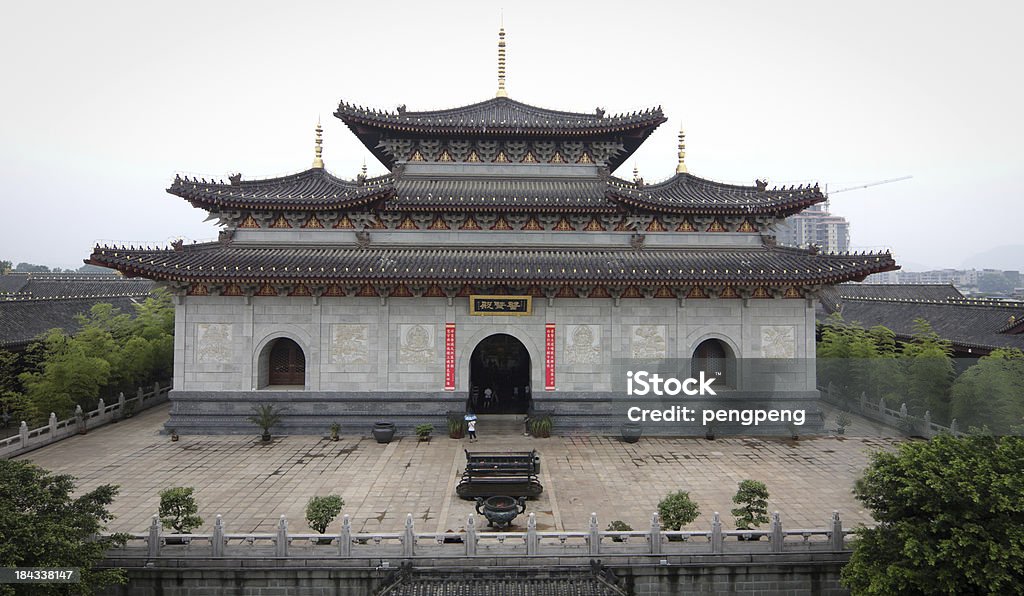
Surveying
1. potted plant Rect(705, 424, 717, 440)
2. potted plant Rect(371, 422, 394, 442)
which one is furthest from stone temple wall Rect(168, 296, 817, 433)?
potted plant Rect(705, 424, 717, 440)

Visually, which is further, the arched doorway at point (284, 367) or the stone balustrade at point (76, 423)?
the arched doorway at point (284, 367)

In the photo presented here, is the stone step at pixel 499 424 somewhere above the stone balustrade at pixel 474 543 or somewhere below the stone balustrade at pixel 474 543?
above

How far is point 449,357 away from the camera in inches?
795

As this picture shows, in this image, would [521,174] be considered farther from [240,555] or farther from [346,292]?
[240,555]

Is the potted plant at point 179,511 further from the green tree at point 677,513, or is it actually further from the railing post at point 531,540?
the green tree at point 677,513

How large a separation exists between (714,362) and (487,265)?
10.4 metres

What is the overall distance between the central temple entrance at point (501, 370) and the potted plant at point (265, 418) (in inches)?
327

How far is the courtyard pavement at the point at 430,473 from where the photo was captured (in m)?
12.8

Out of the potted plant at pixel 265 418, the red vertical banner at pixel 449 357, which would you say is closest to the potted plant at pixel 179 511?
the potted plant at pixel 265 418

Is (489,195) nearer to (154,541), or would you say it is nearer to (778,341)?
(778,341)

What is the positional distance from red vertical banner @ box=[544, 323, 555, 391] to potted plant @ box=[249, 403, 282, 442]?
10.4 m

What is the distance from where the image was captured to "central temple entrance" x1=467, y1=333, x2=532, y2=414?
23703 millimetres

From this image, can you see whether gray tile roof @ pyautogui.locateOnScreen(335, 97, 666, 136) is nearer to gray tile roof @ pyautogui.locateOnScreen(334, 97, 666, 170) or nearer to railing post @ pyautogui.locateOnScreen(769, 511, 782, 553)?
gray tile roof @ pyautogui.locateOnScreen(334, 97, 666, 170)

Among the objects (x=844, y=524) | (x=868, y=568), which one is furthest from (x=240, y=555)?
(x=844, y=524)
